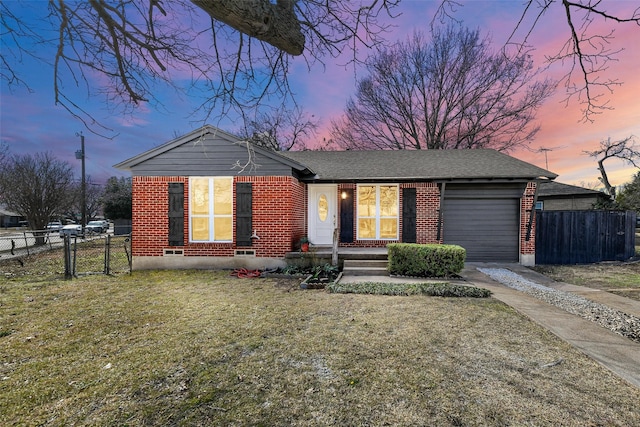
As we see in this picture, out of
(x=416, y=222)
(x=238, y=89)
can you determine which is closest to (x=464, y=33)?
(x=416, y=222)

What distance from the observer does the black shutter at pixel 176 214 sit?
9.27m

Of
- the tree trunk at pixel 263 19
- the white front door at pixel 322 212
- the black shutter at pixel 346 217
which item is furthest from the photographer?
the white front door at pixel 322 212

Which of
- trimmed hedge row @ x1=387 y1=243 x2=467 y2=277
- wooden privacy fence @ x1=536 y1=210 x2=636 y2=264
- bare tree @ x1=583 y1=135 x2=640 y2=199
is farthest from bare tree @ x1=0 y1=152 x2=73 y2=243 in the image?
bare tree @ x1=583 y1=135 x2=640 y2=199

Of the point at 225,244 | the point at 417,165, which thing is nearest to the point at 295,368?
the point at 225,244

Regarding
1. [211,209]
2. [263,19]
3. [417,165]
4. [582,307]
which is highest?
[417,165]

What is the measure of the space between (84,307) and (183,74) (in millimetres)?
4666

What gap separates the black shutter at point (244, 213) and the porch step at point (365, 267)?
10.2 feet

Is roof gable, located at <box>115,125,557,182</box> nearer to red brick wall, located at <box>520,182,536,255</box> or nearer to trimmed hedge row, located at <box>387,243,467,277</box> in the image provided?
red brick wall, located at <box>520,182,536,255</box>

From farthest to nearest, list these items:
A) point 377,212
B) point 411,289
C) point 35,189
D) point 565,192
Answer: point 565,192 → point 35,189 → point 377,212 → point 411,289

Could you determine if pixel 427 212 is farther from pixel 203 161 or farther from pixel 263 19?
pixel 263 19

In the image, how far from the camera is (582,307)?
5.42 meters

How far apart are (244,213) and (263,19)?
7.35 meters

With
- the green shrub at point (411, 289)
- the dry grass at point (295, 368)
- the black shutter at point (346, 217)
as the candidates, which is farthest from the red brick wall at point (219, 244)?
the dry grass at point (295, 368)

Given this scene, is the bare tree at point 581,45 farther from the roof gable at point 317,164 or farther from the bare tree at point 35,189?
the bare tree at point 35,189
